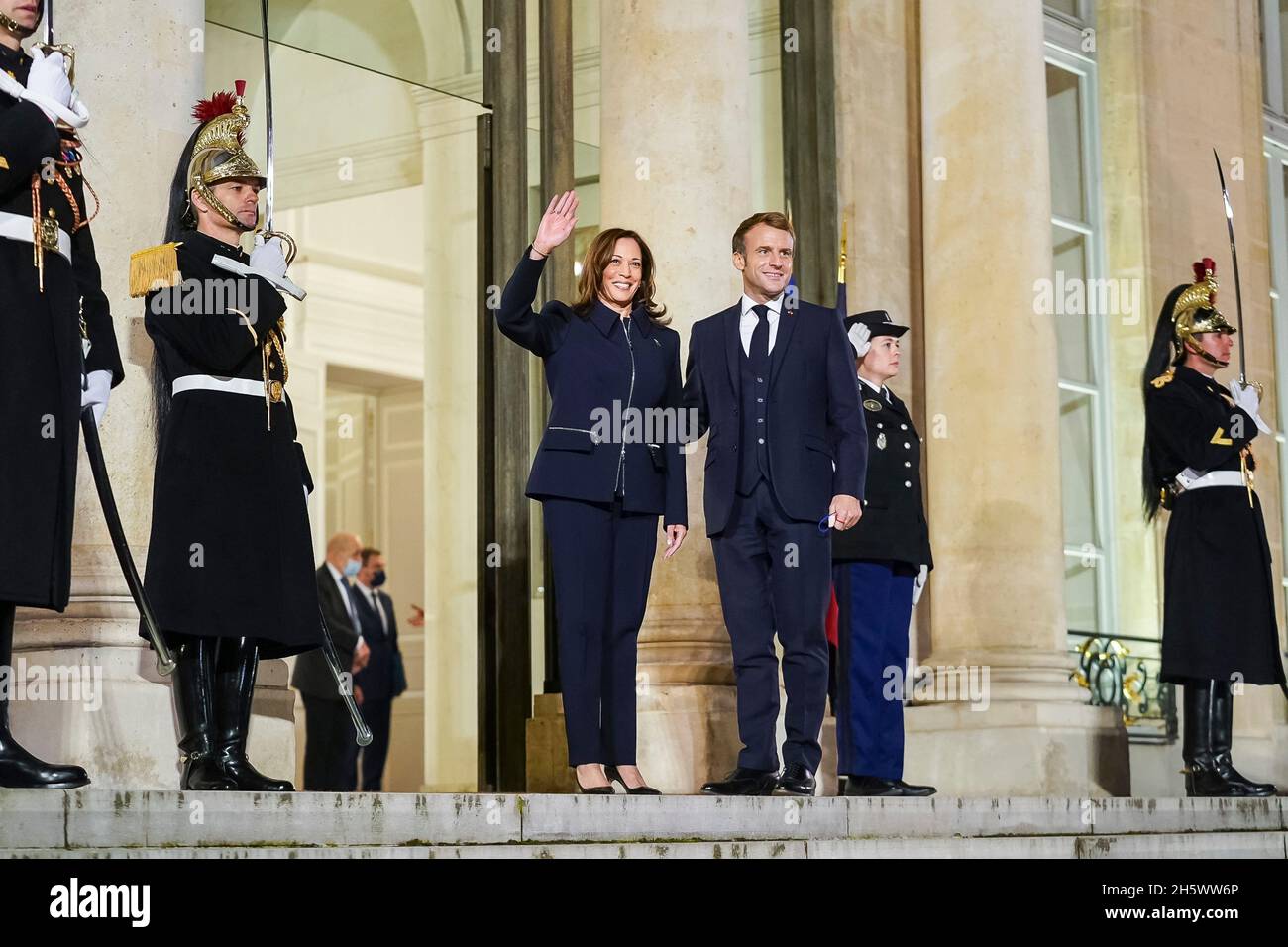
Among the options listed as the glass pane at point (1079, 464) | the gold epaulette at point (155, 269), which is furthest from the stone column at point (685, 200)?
the glass pane at point (1079, 464)

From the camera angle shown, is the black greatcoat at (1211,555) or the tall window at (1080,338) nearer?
the black greatcoat at (1211,555)

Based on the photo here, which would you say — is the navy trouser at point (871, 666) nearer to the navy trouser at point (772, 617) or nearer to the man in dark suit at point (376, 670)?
the navy trouser at point (772, 617)

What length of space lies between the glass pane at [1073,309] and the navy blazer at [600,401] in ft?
22.0

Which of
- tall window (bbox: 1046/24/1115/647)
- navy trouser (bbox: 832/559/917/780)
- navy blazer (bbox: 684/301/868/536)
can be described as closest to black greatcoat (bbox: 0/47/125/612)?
navy blazer (bbox: 684/301/868/536)

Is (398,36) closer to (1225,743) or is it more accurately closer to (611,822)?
(1225,743)

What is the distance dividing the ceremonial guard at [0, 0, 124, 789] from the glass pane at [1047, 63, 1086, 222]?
8917 millimetres

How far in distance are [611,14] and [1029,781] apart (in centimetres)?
398

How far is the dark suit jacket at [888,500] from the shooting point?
7.33 meters

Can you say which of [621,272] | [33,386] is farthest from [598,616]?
[33,386]

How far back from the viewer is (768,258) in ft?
22.3

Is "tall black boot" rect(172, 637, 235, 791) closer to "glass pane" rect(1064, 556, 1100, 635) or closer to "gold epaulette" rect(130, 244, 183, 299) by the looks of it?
"gold epaulette" rect(130, 244, 183, 299)
